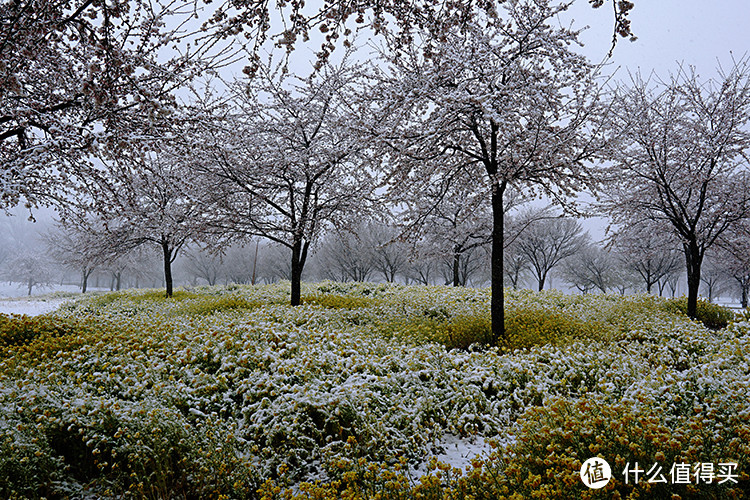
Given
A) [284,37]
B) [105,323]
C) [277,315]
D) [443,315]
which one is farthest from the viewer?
[443,315]

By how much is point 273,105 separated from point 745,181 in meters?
14.7

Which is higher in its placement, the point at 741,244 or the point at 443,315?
the point at 741,244

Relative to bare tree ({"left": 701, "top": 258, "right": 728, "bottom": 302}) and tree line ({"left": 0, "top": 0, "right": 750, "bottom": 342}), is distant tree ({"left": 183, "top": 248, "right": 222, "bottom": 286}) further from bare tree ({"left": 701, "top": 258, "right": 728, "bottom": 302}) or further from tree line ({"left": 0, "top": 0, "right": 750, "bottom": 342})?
bare tree ({"left": 701, "top": 258, "right": 728, "bottom": 302})

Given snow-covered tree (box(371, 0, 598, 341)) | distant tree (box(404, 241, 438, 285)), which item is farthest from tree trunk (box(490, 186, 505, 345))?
distant tree (box(404, 241, 438, 285))

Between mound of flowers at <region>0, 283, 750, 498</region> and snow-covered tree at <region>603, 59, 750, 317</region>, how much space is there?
5.50m

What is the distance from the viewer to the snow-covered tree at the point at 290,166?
1020 cm

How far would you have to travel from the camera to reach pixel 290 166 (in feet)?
34.0

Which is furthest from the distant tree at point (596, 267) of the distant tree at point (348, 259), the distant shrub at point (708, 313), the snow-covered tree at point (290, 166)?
the snow-covered tree at point (290, 166)

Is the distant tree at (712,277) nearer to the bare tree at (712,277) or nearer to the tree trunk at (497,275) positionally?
the bare tree at (712,277)

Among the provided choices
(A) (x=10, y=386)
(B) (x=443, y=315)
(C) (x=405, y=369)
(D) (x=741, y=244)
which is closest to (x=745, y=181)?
(D) (x=741, y=244)

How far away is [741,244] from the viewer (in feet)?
38.2

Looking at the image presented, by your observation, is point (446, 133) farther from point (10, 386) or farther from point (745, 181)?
point (745, 181)

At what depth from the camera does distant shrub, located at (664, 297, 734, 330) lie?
35.4 feet

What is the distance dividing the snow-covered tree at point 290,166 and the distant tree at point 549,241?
70.1 feet
